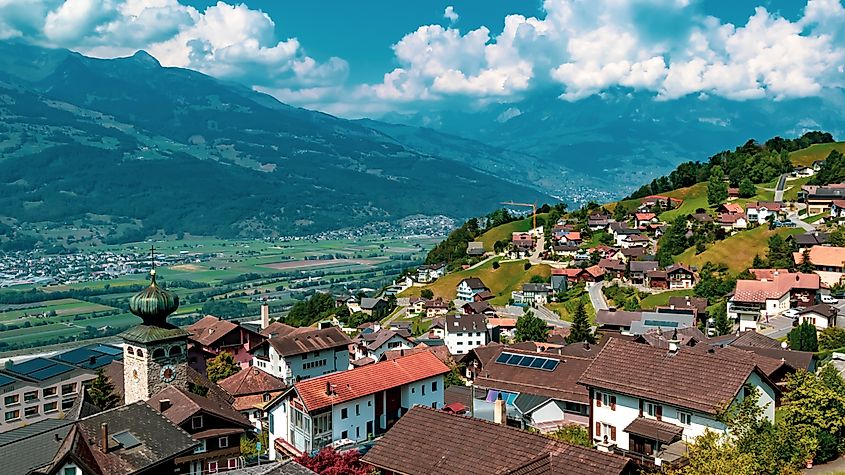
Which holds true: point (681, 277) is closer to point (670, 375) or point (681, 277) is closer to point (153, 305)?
point (670, 375)

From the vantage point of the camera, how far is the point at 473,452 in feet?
72.2

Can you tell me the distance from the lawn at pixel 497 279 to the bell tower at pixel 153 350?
75.8 meters

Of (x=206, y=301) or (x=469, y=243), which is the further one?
(x=206, y=301)

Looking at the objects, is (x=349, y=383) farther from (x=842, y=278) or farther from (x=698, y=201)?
(x=698, y=201)

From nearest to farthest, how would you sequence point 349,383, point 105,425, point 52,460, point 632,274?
point 52,460
point 105,425
point 349,383
point 632,274

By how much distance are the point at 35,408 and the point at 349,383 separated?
34.9 meters

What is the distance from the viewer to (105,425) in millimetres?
25016

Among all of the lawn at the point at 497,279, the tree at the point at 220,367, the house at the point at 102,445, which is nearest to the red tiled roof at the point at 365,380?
the house at the point at 102,445

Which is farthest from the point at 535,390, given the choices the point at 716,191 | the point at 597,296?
the point at 716,191

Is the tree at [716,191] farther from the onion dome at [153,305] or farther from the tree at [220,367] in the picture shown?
the onion dome at [153,305]

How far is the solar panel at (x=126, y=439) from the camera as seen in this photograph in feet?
84.1

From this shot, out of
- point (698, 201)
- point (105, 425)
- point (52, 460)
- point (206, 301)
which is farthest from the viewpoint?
point (206, 301)

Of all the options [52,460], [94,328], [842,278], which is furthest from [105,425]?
[94,328]

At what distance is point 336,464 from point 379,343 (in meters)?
55.8
